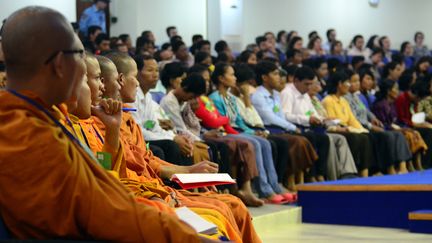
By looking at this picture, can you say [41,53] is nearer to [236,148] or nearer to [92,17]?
[236,148]

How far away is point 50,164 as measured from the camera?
75.6 inches

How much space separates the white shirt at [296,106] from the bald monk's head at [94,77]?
444cm

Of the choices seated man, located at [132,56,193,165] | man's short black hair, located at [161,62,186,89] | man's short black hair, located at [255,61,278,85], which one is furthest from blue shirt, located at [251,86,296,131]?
seated man, located at [132,56,193,165]

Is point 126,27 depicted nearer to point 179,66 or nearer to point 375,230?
point 179,66

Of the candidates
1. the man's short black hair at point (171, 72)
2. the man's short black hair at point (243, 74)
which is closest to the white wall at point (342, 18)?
the man's short black hair at point (243, 74)

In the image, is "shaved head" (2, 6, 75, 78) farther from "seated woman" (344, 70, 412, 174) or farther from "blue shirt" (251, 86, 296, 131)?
"seated woman" (344, 70, 412, 174)

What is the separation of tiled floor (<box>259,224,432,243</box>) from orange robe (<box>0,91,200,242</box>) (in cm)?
332

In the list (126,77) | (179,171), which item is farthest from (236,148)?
(179,171)

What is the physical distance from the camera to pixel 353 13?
16.3 m

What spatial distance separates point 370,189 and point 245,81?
5.52 ft

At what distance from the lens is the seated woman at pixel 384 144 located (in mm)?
8305

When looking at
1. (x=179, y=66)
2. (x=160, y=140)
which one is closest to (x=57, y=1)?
(x=179, y=66)

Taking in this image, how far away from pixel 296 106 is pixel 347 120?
2.69ft

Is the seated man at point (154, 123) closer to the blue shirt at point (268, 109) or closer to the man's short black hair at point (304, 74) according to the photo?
the blue shirt at point (268, 109)
